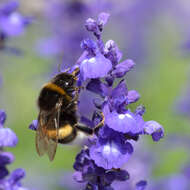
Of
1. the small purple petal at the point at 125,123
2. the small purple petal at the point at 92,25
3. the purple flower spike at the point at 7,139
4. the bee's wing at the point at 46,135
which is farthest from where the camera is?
the bee's wing at the point at 46,135

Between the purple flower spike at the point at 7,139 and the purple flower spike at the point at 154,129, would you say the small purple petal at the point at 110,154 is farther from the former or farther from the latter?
the purple flower spike at the point at 7,139

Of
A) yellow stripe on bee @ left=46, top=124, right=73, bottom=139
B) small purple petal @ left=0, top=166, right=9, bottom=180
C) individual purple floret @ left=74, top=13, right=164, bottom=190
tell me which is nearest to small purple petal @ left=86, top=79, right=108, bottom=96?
individual purple floret @ left=74, top=13, right=164, bottom=190

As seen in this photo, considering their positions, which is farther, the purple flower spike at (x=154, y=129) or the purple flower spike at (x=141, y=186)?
the purple flower spike at (x=141, y=186)

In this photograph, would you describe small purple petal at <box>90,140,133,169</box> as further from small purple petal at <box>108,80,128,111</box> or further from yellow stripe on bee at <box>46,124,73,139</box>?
yellow stripe on bee at <box>46,124,73,139</box>

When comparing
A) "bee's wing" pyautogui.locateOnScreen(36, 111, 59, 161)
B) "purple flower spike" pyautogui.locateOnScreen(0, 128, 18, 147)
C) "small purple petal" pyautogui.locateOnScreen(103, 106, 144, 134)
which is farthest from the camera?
"bee's wing" pyautogui.locateOnScreen(36, 111, 59, 161)

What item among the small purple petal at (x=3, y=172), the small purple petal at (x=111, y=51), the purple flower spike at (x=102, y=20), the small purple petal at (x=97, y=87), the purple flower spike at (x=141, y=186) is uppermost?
the purple flower spike at (x=102, y=20)

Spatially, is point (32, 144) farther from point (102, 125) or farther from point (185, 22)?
point (102, 125)

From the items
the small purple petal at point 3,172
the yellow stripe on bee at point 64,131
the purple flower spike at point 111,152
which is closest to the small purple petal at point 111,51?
the purple flower spike at point 111,152

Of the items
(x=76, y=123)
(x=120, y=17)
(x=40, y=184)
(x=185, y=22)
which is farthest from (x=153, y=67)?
(x=76, y=123)
